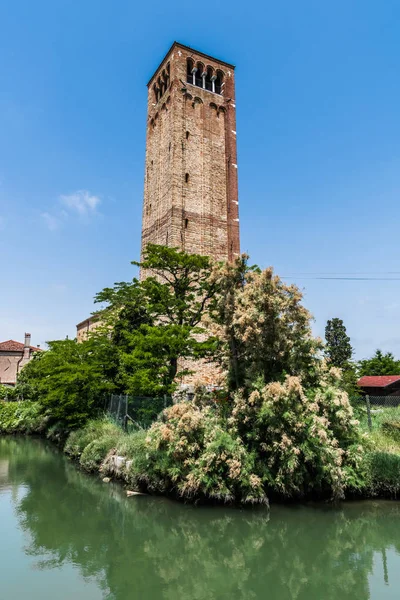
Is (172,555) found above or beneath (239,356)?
beneath

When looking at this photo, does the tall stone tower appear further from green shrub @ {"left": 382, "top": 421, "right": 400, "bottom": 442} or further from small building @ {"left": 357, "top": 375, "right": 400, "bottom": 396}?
small building @ {"left": 357, "top": 375, "right": 400, "bottom": 396}

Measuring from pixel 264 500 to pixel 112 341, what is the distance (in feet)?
42.0

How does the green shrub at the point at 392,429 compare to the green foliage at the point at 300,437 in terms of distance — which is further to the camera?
the green shrub at the point at 392,429

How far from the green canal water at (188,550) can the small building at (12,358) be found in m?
38.9

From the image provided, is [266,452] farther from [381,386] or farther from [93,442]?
[381,386]

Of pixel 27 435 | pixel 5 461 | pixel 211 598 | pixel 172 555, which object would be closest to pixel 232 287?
pixel 172 555

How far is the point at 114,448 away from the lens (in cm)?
1470

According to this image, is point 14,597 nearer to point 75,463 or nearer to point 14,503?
point 14,503

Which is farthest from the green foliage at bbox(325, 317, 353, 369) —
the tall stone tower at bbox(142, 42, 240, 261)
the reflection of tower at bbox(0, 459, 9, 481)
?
the reflection of tower at bbox(0, 459, 9, 481)

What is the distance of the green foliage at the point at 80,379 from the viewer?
63.0 feet

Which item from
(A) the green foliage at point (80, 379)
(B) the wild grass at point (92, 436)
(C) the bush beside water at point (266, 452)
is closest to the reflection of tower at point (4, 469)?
(B) the wild grass at point (92, 436)

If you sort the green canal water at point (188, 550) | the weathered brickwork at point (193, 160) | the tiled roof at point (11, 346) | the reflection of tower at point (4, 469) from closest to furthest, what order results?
the green canal water at point (188, 550)
the reflection of tower at point (4, 469)
the weathered brickwork at point (193, 160)
the tiled roof at point (11, 346)

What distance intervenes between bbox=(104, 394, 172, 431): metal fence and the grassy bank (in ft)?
5.41

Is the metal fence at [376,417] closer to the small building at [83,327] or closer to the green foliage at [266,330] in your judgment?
the green foliage at [266,330]
